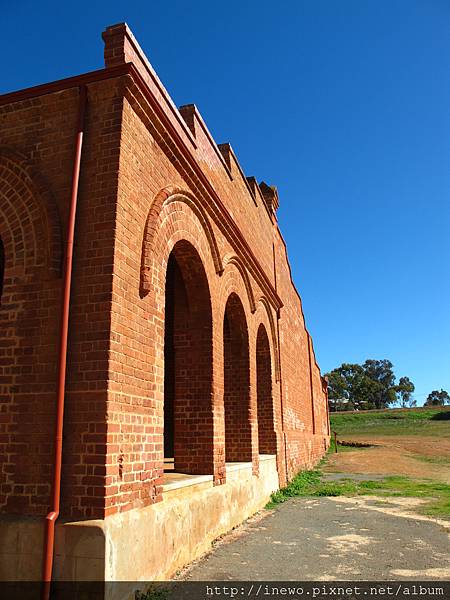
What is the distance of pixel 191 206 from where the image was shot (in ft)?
21.8

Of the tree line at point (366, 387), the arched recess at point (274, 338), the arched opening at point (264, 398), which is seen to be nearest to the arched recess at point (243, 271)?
the arched opening at point (264, 398)

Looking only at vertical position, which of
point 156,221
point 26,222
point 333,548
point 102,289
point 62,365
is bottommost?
point 333,548

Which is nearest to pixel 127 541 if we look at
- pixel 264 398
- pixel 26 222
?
pixel 26 222

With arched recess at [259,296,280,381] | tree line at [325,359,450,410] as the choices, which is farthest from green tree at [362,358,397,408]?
arched recess at [259,296,280,381]

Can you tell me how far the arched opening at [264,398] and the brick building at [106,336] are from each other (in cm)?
442

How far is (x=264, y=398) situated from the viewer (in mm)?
11547

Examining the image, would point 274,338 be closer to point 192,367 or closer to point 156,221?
point 192,367

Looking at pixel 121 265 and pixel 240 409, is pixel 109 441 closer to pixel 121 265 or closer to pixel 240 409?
pixel 121 265

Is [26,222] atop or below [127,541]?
atop

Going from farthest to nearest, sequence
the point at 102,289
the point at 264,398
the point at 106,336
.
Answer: the point at 264,398 → the point at 102,289 → the point at 106,336

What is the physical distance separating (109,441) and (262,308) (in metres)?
7.79

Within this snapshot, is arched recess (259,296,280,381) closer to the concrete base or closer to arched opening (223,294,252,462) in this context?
arched opening (223,294,252,462)

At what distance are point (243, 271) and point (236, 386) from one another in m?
2.25

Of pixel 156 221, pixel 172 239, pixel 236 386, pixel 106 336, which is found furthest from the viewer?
pixel 236 386
